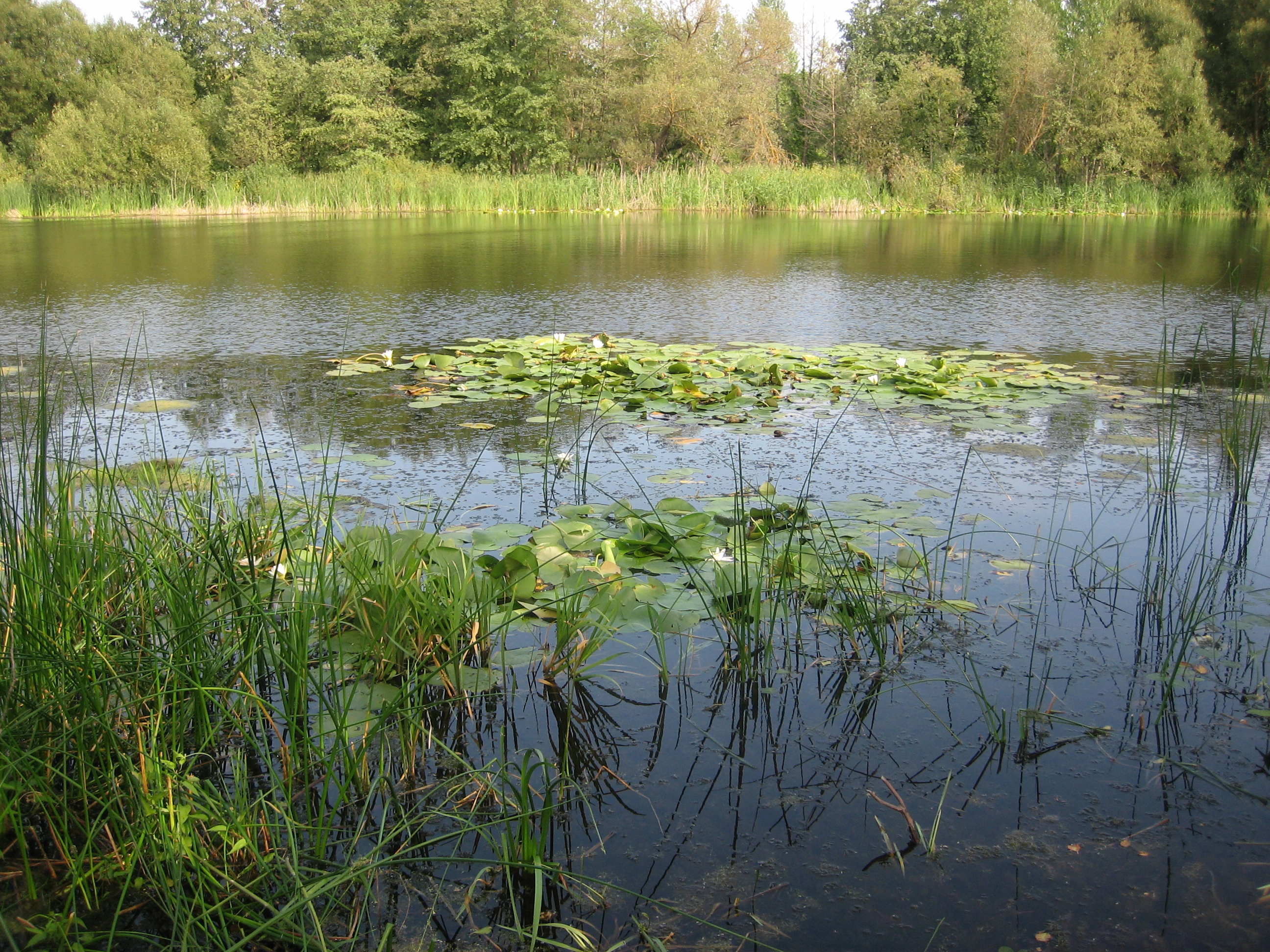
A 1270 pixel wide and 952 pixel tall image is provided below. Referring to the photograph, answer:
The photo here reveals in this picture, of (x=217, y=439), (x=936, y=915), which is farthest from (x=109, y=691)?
(x=217, y=439)

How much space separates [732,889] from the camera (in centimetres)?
131

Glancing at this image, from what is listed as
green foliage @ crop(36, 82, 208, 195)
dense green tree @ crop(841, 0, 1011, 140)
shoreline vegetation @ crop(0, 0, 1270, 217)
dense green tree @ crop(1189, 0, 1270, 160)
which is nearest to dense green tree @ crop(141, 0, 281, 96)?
shoreline vegetation @ crop(0, 0, 1270, 217)

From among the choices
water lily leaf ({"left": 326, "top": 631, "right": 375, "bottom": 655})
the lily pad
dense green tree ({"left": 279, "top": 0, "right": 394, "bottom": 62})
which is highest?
dense green tree ({"left": 279, "top": 0, "right": 394, "bottom": 62})

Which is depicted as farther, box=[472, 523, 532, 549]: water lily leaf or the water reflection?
the water reflection

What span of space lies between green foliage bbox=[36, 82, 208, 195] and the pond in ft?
54.4

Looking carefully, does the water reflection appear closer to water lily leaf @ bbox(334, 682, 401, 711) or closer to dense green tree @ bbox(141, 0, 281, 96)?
water lily leaf @ bbox(334, 682, 401, 711)

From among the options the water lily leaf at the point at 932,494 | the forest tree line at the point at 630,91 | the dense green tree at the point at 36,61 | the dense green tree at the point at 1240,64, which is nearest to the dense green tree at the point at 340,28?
the forest tree line at the point at 630,91

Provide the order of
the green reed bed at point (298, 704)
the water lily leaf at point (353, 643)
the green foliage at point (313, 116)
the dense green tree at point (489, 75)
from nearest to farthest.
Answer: the green reed bed at point (298, 704) → the water lily leaf at point (353, 643) → the green foliage at point (313, 116) → the dense green tree at point (489, 75)

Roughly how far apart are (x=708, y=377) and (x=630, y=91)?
77.1 ft

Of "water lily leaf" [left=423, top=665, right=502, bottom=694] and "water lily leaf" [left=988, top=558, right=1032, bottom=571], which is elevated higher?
"water lily leaf" [left=988, top=558, right=1032, bottom=571]

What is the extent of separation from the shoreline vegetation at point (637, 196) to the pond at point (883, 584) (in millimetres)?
13903

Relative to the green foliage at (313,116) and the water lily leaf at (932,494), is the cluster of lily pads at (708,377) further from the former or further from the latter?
the green foliage at (313,116)

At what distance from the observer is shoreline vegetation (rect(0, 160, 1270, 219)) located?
1933 cm

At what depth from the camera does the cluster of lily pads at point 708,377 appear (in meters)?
3.92
